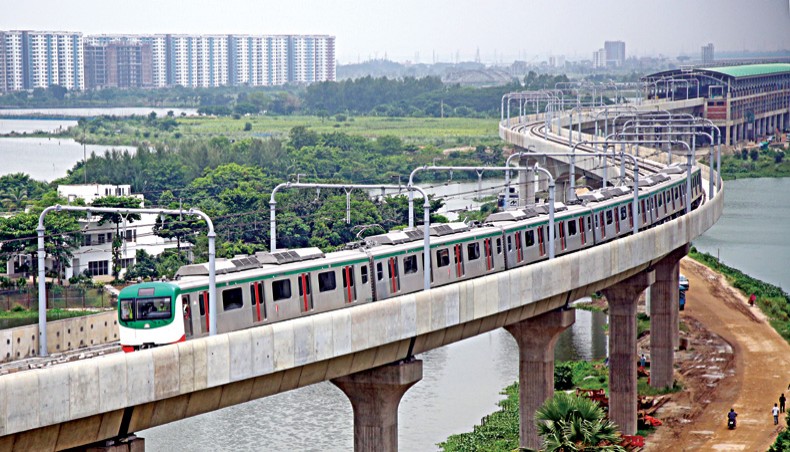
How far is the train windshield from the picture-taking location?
27.8 m

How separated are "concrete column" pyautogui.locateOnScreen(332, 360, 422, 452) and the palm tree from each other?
343 centimetres

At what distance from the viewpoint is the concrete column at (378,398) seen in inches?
1267

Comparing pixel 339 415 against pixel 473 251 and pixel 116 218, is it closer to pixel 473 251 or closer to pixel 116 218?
pixel 473 251

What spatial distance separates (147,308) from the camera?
27781 mm

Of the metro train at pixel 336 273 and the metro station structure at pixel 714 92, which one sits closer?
the metro train at pixel 336 273

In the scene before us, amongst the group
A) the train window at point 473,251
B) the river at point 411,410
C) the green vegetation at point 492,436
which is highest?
the train window at point 473,251

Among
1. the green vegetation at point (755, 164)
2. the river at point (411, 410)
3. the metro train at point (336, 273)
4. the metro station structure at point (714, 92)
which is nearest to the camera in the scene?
the metro train at point (336, 273)

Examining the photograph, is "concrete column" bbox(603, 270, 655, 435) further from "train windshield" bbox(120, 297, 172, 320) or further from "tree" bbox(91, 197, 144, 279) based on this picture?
"train windshield" bbox(120, 297, 172, 320)

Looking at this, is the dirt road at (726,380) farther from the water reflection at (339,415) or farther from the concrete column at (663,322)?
the water reflection at (339,415)

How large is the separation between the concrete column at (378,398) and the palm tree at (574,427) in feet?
11.3

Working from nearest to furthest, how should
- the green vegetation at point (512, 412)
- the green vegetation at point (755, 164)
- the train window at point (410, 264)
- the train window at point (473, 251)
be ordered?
the train window at point (410, 264), the train window at point (473, 251), the green vegetation at point (512, 412), the green vegetation at point (755, 164)

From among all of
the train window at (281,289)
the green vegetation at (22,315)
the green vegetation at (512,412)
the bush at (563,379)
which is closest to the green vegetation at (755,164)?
the green vegetation at (512,412)

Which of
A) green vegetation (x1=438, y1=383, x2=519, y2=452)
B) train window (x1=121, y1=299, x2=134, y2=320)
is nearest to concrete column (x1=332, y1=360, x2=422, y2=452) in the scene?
train window (x1=121, y1=299, x2=134, y2=320)

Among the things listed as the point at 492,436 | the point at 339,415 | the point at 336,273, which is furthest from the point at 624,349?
the point at 336,273
